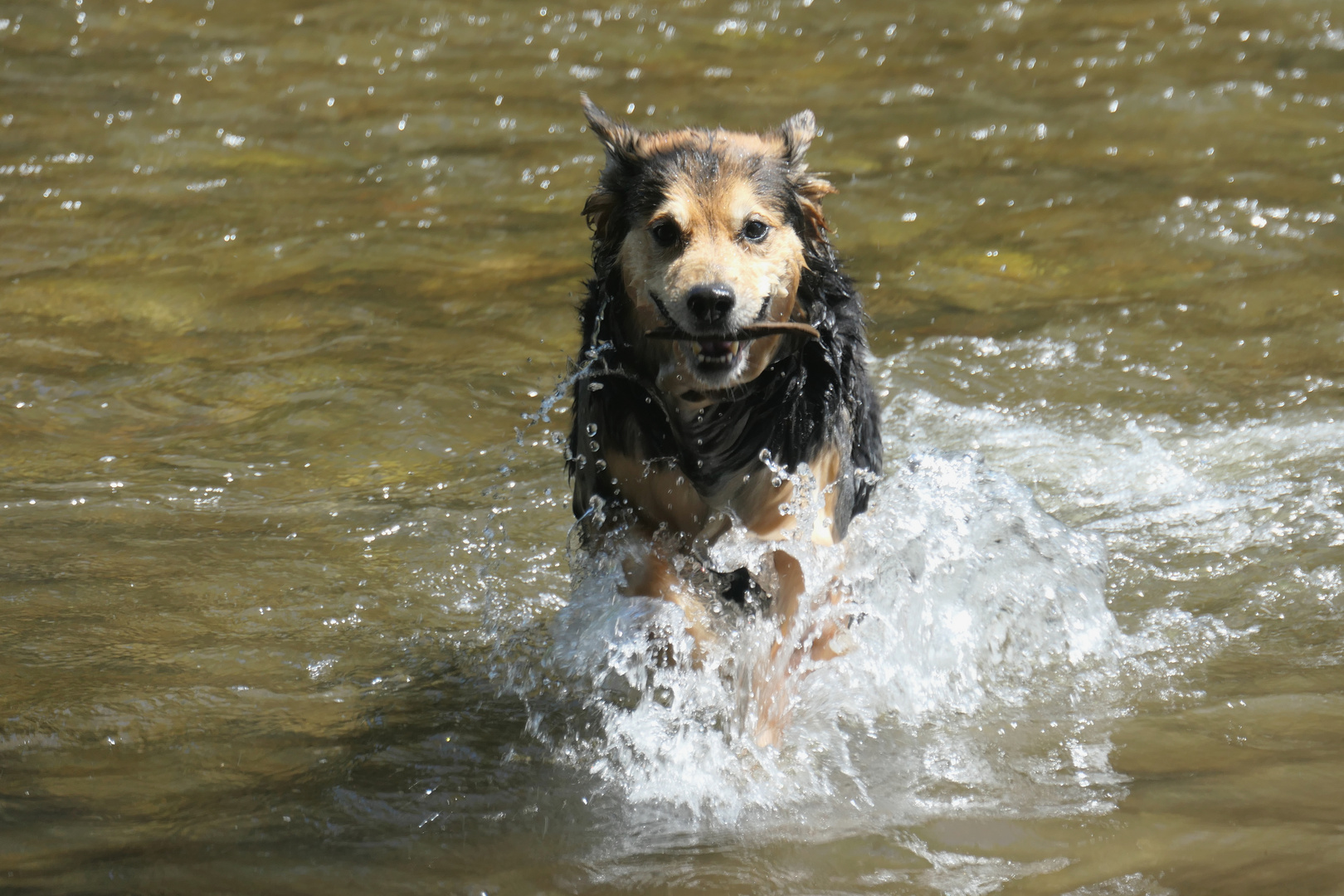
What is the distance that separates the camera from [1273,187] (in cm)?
800

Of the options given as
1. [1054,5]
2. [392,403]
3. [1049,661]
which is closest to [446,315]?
[392,403]

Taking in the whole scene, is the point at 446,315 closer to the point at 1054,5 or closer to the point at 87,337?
the point at 87,337

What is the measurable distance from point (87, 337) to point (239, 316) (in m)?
0.74

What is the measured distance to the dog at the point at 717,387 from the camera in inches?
152

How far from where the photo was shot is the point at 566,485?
557 cm

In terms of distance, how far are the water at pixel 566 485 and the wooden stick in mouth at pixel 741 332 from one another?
2.77 feet

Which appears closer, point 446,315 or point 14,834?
point 14,834

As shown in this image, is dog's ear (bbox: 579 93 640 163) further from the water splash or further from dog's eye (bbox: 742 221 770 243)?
the water splash

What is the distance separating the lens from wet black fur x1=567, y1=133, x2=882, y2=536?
13.1 feet

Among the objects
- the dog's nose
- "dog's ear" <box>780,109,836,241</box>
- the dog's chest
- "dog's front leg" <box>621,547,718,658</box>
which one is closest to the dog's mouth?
the dog's nose

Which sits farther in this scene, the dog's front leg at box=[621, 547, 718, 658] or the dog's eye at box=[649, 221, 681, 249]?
the dog's front leg at box=[621, 547, 718, 658]

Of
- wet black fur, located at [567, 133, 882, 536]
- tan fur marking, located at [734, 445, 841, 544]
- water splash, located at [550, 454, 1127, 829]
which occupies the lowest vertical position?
water splash, located at [550, 454, 1127, 829]

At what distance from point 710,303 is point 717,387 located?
30 centimetres

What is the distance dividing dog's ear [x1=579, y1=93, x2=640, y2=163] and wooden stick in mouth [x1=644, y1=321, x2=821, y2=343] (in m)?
0.59
